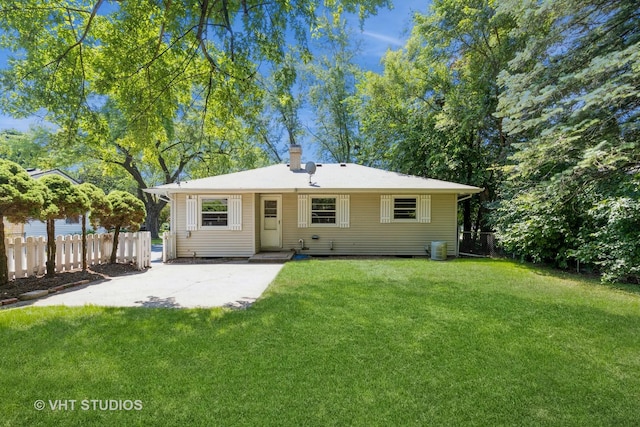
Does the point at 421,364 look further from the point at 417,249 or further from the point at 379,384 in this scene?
the point at 417,249

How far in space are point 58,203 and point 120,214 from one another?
1663 millimetres

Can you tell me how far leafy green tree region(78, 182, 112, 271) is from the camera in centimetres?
656

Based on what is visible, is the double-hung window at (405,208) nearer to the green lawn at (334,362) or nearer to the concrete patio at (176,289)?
the concrete patio at (176,289)

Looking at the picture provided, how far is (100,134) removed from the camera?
6953 millimetres

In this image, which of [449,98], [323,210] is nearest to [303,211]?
[323,210]

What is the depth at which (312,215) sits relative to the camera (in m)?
10.5

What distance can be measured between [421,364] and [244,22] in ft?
21.1

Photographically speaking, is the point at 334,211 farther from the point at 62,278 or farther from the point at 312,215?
the point at 62,278

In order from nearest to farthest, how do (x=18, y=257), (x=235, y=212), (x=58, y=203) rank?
(x=18, y=257), (x=58, y=203), (x=235, y=212)

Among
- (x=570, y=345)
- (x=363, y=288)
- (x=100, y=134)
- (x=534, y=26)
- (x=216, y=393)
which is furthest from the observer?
(x=534, y=26)

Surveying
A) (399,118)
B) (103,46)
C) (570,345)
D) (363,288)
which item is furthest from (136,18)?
(399,118)

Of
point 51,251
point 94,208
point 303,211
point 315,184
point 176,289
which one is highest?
point 315,184

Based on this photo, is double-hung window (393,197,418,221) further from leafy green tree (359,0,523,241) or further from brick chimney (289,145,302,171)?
brick chimney (289,145,302,171)

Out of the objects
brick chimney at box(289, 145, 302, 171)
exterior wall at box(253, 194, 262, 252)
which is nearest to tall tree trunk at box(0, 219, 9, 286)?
exterior wall at box(253, 194, 262, 252)
